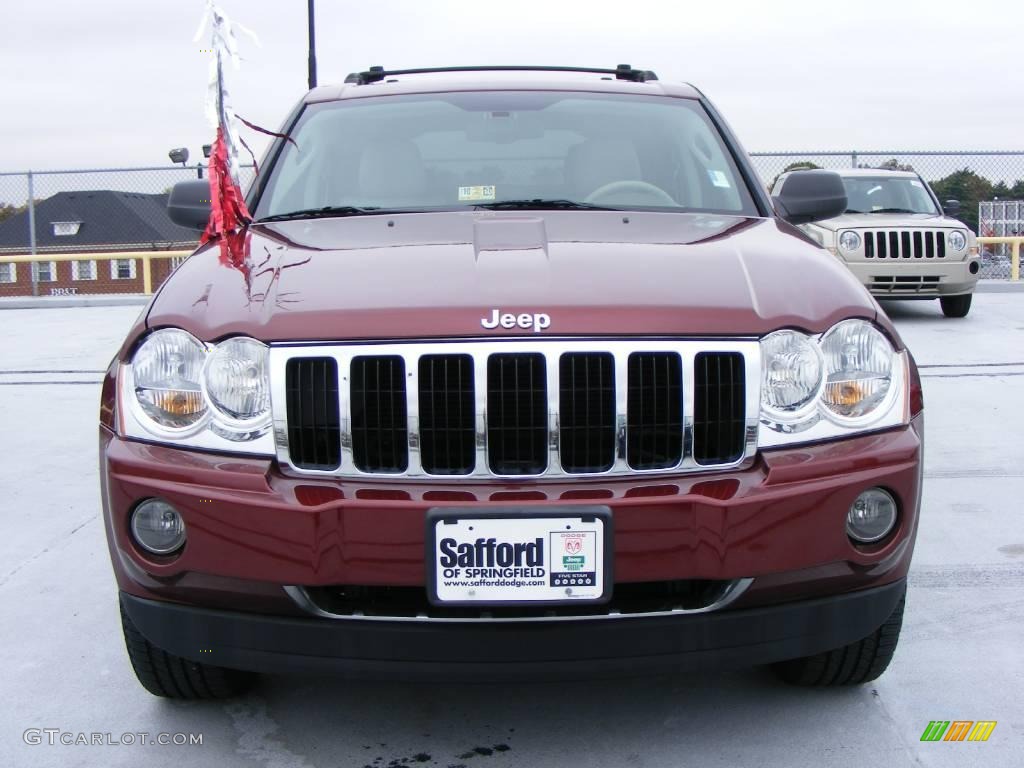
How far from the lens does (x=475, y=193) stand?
11.7 feet

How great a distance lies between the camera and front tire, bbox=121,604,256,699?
2.75 m

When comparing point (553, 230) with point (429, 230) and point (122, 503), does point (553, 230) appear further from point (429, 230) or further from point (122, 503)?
point (122, 503)

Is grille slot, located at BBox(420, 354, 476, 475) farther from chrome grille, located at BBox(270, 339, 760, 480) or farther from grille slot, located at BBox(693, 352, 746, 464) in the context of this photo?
grille slot, located at BBox(693, 352, 746, 464)

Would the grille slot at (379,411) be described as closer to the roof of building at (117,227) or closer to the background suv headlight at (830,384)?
the background suv headlight at (830,384)

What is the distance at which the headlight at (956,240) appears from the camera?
11.5m

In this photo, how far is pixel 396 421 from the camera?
2.41 meters

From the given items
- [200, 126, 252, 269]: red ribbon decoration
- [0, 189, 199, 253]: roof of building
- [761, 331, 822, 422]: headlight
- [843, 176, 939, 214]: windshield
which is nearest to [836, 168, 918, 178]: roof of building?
[843, 176, 939, 214]: windshield

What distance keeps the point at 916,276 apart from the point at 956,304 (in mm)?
666

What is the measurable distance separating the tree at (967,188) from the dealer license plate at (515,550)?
14.5 metres

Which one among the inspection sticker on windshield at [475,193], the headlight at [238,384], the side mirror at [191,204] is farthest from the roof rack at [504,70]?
the headlight at [238,384]

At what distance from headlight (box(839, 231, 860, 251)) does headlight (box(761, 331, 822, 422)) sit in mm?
9383

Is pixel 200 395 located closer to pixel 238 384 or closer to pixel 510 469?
pixel 238 384

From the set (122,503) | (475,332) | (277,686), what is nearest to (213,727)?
(277,686)

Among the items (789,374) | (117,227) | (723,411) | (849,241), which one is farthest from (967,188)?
(117,227)
